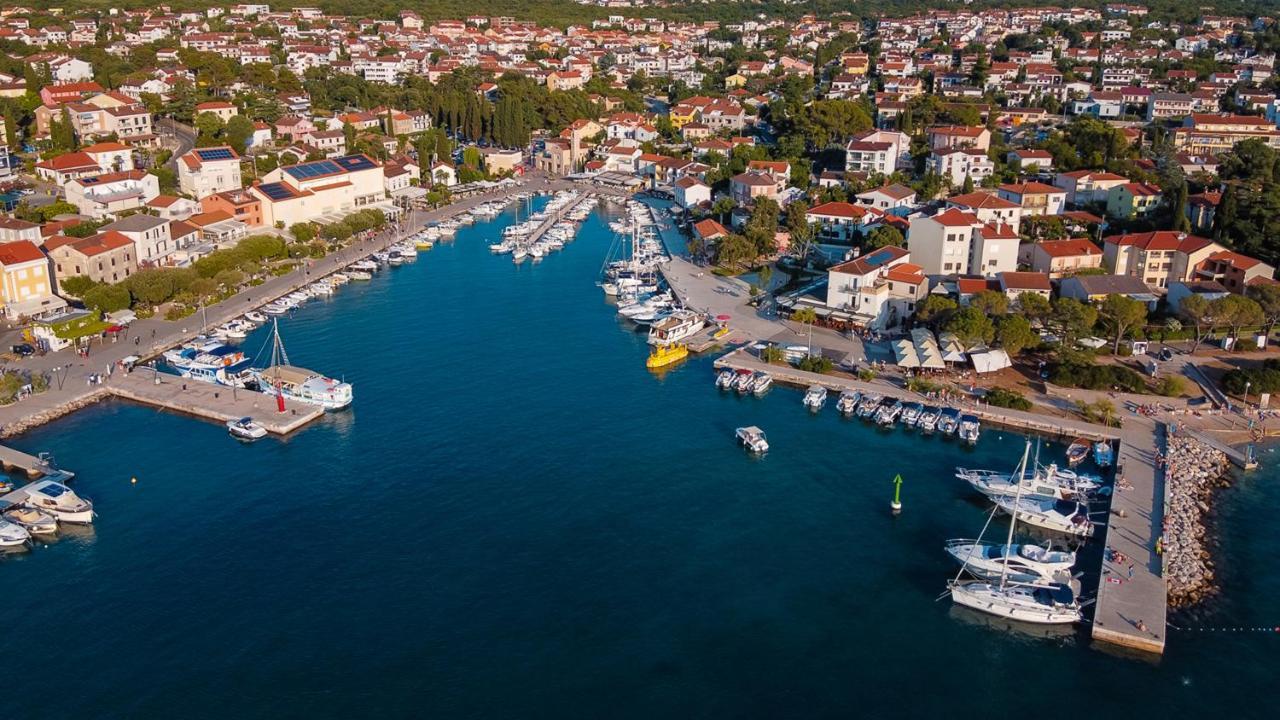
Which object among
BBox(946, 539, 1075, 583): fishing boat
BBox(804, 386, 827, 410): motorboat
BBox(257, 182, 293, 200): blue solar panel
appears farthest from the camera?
BBox(257, 182, 293, 200): blue solar panel

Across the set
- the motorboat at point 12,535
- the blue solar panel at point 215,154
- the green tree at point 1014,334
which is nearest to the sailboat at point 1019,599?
the green tree at point 1014,334

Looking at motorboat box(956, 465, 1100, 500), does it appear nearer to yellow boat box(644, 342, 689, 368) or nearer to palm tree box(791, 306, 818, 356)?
palm tree box(791, 306, 818, 356)

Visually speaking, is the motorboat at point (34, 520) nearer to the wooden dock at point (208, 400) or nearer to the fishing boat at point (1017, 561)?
the wooden dock at point (208, 400)

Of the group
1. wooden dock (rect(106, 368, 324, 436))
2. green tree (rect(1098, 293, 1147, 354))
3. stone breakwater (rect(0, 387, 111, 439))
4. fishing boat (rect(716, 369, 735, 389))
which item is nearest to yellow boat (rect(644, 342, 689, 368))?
fishing boat (rect(716, 369, 735, 389))

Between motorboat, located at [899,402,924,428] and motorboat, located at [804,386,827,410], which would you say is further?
motorboat, located at [804,386,827,410]

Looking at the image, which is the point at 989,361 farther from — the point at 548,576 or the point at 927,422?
the point at 548,576

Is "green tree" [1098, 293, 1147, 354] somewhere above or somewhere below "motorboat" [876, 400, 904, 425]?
above
